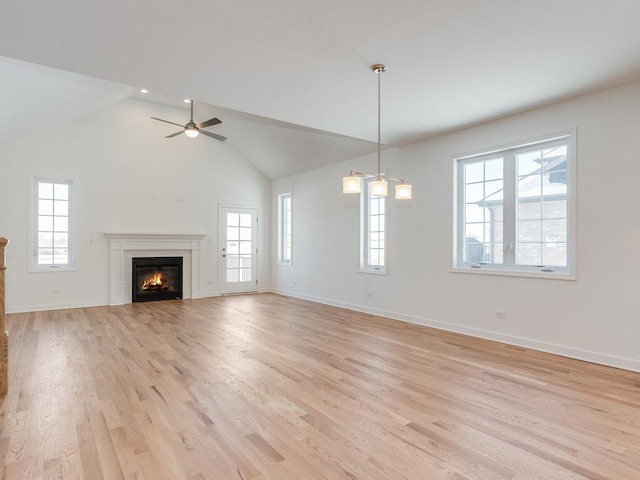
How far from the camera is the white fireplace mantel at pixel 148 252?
7348mm

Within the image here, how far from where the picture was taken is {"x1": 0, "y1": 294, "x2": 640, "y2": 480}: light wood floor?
2051 mm

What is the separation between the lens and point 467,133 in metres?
5.07

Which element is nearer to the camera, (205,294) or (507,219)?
(507,219)

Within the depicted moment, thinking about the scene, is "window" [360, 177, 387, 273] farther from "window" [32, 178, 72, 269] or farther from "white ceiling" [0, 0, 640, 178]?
"window" [32, 178, 72, 269]

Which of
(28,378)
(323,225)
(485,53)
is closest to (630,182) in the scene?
(485,53)

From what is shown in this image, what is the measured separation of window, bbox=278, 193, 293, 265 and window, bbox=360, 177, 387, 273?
8.86 feet

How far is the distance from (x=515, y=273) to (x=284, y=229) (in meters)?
5.83

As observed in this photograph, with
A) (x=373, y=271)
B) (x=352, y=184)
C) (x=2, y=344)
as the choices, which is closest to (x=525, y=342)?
(x=373, y=271)

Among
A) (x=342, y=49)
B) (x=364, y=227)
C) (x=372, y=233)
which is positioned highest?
(x=342, y=49)

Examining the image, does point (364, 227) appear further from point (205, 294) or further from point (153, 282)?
point (153, 282)

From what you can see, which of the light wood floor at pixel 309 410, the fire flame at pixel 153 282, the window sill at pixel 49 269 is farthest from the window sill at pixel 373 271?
the window sill at pixel 49 269

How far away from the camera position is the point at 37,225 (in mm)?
6723

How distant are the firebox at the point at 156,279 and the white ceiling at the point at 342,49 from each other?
4311 millimetres

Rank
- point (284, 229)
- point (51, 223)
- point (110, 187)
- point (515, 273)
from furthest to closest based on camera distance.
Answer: point (284, 229), point (110, 187), point (51, 223), point (515, 273)
